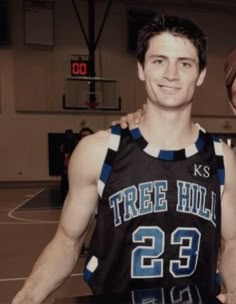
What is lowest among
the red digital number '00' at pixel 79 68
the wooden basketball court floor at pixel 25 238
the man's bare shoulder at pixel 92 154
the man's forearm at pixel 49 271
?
the wooden basketball court floor at pixel 25 238

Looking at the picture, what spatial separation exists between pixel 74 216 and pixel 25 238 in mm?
4506

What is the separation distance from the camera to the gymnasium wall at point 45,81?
1143cm

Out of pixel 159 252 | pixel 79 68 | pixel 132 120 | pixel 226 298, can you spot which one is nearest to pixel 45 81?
pixel 79 68

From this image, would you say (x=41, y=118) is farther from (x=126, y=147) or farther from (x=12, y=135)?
(x=126, y=147)

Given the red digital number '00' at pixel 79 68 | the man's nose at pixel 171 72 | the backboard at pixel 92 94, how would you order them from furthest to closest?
the backboard at pixel 92 94
the red digital number '00' at pixel 79 68
the man's nose at pixel 171 72

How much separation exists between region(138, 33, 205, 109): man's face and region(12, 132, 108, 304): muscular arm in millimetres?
224

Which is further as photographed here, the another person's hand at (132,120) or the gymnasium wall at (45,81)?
the gymnasium wall at (45,81)

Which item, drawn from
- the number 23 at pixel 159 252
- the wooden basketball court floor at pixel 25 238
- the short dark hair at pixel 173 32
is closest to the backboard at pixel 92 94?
the wooden basketball court floor at pixel 25 238

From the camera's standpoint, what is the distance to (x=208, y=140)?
1.34 meters

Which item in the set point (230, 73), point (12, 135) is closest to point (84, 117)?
point (12, 135)

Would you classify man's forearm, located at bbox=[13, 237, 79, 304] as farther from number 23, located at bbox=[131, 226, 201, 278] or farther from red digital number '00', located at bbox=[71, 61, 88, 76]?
red digital number '00', located at bbox=[71, 61, 88, 76]

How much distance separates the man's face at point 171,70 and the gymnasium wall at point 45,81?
35.0 ft

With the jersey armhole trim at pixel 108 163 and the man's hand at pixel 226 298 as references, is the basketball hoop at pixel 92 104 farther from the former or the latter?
the man's hand at pixel 226 298

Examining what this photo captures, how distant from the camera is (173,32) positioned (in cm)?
124
